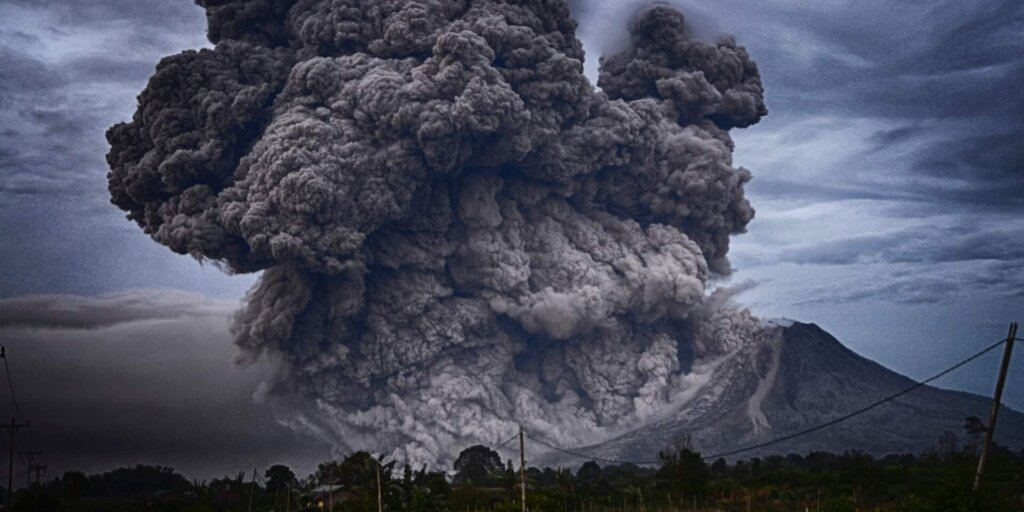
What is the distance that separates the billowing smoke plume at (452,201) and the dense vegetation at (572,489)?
569 centimetres

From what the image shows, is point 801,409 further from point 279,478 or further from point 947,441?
point 279,478

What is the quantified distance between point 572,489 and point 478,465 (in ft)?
39.8

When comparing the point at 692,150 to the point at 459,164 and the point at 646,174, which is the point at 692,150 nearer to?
the point at 646,174

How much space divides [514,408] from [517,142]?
54.4 ft

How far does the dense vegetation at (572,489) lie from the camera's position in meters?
43.8

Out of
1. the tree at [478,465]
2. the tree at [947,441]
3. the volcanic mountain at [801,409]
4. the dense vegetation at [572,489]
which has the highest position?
the volcanic mountain at [801,409]

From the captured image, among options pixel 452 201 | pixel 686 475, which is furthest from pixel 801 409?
pixel 686 475

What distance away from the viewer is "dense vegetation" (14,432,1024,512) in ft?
144

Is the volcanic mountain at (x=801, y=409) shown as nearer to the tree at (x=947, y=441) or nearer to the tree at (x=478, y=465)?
the tree at (x=947, y=441)

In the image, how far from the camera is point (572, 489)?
53.7m

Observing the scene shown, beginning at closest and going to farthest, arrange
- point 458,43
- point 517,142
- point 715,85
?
point 458,43 < point 517,142 < point 715,85

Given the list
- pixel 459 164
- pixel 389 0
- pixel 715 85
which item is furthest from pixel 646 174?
pixel 389 0

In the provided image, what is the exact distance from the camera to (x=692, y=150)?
71.2 metres

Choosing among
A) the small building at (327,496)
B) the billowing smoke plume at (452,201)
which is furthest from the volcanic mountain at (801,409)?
the small building at (327,496)
